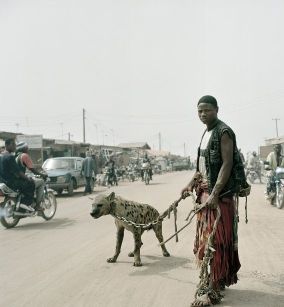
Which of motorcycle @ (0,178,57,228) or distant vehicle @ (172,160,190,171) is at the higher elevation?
distant vehicle @ (172,160,190,171)

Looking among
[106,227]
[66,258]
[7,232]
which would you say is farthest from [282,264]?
[7,232]

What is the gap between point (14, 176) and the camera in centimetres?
1014

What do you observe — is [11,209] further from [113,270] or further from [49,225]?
[113,270]

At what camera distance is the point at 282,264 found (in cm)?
594

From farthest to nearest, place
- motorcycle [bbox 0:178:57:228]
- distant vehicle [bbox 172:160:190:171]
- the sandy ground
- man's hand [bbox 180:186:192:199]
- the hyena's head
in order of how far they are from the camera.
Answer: distant vehicle [bbox 172:160:190:171] → motorcycle [bbox 0:178:57:228] → the hyena's head → man's hand [bbox 180:186:192:199] → the sandy ground

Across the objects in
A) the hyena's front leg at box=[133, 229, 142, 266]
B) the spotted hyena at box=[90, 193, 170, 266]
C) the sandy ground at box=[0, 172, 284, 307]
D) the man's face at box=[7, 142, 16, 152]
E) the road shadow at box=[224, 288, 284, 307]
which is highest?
the man's face at box=[7, 142, 16, 152]

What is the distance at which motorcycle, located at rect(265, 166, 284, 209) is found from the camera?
503 inches

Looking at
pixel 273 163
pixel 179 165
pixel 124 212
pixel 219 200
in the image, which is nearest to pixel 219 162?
pixel 219 200

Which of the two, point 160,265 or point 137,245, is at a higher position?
point 137,245

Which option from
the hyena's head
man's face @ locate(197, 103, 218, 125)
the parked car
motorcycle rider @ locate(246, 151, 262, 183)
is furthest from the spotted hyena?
motorcycle rider @ locate(246, 151, 262, 183)

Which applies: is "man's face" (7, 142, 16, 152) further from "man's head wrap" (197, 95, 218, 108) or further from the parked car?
the parked car

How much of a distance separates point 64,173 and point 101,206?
13.1m

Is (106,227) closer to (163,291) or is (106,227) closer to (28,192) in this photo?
(28,192)

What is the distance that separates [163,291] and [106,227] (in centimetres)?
499
